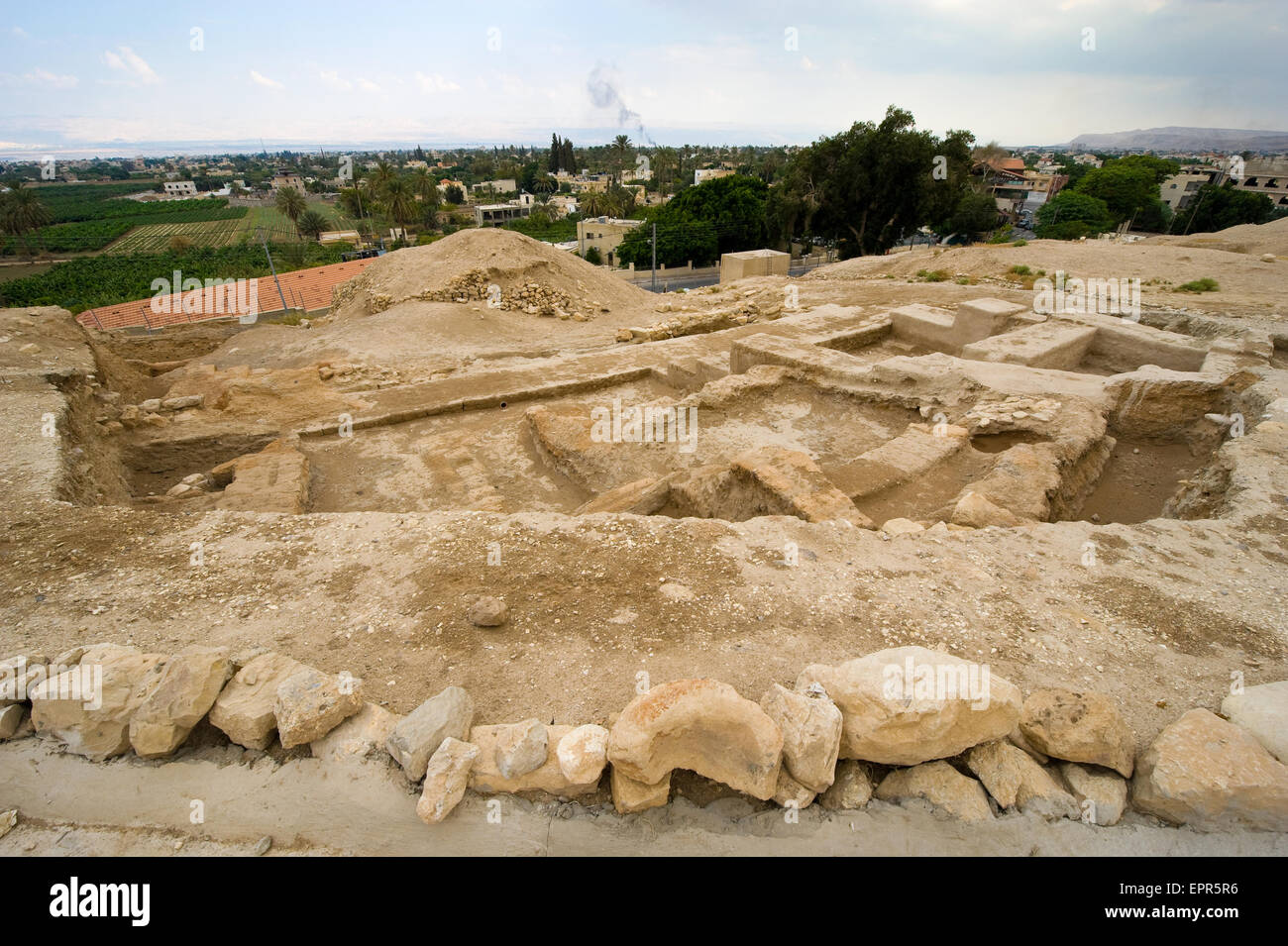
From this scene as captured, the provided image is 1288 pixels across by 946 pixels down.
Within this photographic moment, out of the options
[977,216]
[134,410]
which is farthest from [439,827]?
[977,216]

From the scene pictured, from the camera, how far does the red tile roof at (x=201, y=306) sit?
60.5 ft

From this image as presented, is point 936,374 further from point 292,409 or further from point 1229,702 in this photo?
point 292,409

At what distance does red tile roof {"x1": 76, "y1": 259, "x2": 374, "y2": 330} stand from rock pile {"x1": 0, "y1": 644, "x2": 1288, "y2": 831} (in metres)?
18.6

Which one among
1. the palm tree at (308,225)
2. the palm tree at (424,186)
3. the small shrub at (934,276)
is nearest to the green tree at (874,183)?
the small shrub at (934,276)

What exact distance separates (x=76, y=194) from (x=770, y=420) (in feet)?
545

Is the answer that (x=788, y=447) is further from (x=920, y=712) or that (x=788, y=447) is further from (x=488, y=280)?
(x=488, y=280)

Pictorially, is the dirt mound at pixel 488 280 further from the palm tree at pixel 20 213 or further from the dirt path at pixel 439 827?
the palm tree at pixel 20 213

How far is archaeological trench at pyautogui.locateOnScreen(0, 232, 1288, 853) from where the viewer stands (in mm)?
2348

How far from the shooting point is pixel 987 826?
2297 millimetres

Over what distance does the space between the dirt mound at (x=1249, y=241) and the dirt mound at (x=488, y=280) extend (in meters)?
17.4

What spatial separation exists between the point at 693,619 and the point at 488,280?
14514 mm

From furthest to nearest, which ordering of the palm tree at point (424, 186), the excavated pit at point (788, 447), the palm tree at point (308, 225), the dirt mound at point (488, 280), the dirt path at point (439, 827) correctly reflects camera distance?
1. the palm tree at point (308, 225)
2. the palm tree at point (424, 186)
3. the dirt mound at point (488, 280)
4. the excavated pit at point (788, 447)
5. the dirt path at point (439, 827)

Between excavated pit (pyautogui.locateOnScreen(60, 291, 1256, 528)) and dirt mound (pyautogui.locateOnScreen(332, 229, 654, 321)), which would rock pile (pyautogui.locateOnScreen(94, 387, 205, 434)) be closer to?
excavated pit (pyautogui.locateOnScreen(60, 291, 1256, 528))

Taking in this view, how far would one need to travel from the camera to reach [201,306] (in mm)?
20344
